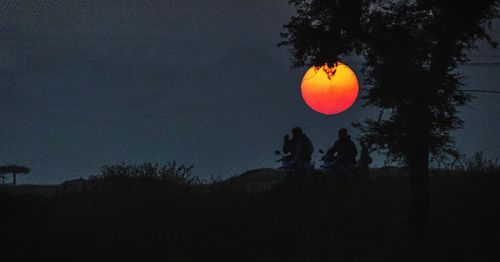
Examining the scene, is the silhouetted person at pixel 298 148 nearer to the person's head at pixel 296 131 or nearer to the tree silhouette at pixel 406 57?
the person's head at pixel 296 131

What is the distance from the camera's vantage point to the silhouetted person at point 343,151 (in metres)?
22.3

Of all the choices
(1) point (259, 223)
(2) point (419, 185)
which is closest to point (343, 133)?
(1) point (259, 223)

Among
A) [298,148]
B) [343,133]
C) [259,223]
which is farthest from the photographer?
[343,133]

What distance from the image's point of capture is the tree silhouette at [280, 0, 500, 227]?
15742mm

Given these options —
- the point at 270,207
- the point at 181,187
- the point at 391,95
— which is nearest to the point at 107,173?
the point at 181,187

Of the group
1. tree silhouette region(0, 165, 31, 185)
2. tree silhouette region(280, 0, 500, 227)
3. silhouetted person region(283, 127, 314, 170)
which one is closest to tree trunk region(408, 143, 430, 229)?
tree silhouette region(280, 0, 500, 227)

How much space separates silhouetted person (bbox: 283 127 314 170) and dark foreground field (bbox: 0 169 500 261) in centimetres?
60

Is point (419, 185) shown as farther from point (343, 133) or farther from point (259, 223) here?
point (343, 133)

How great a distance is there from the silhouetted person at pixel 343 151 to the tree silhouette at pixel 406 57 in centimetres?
545

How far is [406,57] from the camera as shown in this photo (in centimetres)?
1638

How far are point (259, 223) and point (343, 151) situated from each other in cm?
602

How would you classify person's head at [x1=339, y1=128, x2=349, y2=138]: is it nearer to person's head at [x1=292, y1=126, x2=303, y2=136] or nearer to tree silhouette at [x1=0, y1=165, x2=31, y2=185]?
person's head at [x1=292, y1=126, x2=303, y2=136]

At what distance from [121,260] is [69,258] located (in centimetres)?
104

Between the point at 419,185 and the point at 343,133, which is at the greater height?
the point at 343,133
